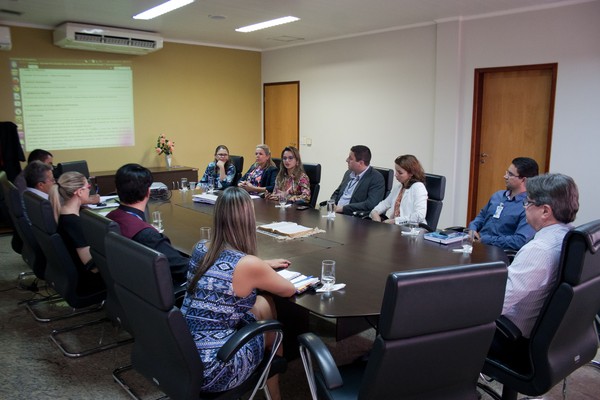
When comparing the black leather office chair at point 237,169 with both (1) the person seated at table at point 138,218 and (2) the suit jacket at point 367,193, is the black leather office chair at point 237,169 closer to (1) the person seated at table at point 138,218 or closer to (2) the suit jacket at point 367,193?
(2) the suit jacket at point 367,193

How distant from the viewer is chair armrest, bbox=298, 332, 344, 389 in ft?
5.26

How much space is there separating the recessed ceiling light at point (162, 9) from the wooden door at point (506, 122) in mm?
3471

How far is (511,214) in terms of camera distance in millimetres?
3352

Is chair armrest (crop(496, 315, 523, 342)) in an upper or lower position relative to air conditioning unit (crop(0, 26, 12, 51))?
lower

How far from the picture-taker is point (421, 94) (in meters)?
6.33

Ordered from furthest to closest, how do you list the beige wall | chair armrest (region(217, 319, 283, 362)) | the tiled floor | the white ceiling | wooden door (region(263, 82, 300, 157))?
wooden door (region(263, 82, 300, 157))
the beige wall
the white ceiling
the tiled floor
chair armrest (region(217, 319, 283, 362))

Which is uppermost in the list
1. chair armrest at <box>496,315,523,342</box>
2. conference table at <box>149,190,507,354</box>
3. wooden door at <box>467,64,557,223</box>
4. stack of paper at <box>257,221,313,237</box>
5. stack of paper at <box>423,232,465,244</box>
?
wooden door at <box>467,64,557,223</box>

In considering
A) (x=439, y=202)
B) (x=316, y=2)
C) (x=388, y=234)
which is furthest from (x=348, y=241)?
(x=316, y=2)

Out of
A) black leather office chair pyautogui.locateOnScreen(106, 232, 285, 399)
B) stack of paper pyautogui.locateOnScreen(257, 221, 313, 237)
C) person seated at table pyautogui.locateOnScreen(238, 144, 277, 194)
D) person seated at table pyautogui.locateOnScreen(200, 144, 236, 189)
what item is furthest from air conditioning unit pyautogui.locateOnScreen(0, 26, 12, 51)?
black leather office chair pyautogui.locateOnScreen(106, 232, 285, 399)

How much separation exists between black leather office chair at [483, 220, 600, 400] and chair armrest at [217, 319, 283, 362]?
0.95m

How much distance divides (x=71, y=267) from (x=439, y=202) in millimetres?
2774

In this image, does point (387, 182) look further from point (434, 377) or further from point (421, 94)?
point (434, 377)

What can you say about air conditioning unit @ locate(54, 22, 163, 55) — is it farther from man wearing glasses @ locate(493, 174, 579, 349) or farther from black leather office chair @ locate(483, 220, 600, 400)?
black leather office chair @ locate(483, 220, 600, 400)

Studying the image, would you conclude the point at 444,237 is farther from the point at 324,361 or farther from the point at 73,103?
the point at 73,103
